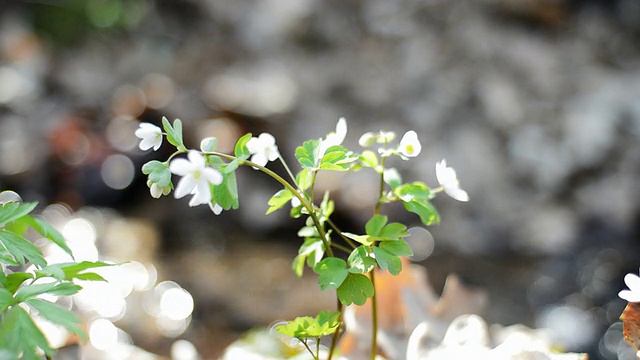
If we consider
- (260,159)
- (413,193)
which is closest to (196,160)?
(260,159)

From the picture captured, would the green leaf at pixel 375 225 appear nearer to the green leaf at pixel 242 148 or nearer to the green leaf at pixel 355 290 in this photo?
the green leaf at pixel 355 290

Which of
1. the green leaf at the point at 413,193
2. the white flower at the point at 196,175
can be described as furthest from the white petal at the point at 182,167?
the green leaf at the point at 413,193

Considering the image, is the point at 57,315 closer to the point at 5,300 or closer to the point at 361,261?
the point at 5,300

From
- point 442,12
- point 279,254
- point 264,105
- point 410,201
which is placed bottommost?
point 279,254

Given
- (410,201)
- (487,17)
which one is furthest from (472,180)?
(410,201)

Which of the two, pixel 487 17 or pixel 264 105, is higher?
pixel 487 17

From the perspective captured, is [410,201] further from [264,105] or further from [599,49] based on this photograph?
[599,49]

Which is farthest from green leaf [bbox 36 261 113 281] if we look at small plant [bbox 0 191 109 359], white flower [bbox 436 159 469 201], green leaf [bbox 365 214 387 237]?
white flower [bbox 436 159 469 201]

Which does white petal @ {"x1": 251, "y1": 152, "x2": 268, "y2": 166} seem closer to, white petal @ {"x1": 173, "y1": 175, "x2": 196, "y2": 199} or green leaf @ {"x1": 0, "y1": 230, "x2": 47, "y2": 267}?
white petal @ {"x1": 173, "y1": 175, "x2": 196, "y2": 199}
